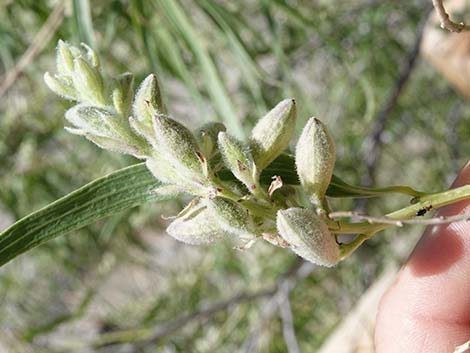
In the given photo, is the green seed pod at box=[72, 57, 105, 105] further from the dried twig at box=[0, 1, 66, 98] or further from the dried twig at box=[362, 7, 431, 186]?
the dried twig at box=[362, 7, 431, 186]

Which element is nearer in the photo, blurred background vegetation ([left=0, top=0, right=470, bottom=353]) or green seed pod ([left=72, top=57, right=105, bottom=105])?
green seed pod ([left=72, top=57, right=105, bottom=105])

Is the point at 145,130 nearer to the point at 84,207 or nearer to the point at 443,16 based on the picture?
the point at 84,207

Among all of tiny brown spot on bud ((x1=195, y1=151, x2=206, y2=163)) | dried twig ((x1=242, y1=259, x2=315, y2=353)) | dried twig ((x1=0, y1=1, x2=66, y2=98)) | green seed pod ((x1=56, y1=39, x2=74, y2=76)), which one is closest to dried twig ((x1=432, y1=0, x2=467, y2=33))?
tiny brown spot on bud ((x1=195, y1=151, x2=206, y2=163))

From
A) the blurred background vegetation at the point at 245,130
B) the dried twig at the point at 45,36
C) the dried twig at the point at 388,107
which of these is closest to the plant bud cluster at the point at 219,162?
the dried twig at the point at 45,36

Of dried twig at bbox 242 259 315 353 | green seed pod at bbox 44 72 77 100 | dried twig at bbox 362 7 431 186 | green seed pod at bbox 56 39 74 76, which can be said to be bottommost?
dried twig at bbox 242 259 315 353

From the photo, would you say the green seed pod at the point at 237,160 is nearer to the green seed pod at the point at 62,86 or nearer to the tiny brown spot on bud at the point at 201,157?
the tiny brown spot on bud at the point at 201,157

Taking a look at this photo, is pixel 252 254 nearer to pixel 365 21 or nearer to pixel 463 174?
pixel 365 21

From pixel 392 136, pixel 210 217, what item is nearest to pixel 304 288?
pixel 392 136
